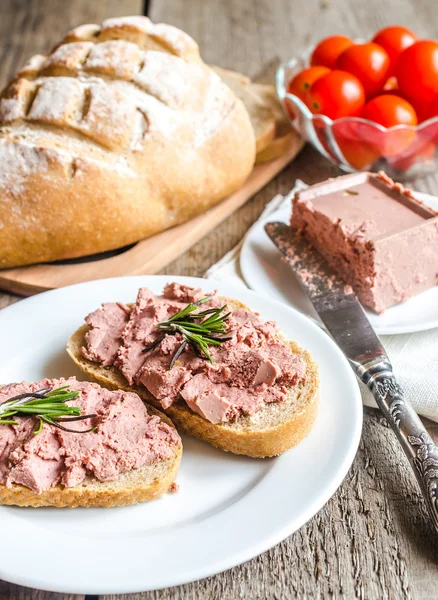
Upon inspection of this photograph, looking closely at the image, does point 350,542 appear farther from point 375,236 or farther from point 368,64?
point 368,64

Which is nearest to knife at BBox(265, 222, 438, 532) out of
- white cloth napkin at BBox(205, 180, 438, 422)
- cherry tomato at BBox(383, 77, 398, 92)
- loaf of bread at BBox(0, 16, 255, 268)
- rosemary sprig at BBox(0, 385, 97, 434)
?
white cloth napkin at BBox(205, 180, 438, 422)

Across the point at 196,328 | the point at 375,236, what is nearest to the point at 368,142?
the point at 375,236

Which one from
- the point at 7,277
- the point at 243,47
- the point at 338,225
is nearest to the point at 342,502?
the point at 338,225

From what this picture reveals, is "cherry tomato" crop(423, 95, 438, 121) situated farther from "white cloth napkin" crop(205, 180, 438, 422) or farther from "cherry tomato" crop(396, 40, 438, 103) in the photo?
"white cloth napkin" crop(205, 180, 438, 422)

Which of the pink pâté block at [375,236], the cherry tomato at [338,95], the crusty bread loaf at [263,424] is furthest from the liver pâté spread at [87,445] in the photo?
the cherry tomato at [338,95]

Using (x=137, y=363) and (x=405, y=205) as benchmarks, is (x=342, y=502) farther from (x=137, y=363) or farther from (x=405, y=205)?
(x=405, y=205)
